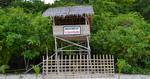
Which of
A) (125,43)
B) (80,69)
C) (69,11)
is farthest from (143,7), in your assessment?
(80,69)

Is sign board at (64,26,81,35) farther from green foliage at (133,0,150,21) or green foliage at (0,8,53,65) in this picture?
green foliage at (133,0,150,21)

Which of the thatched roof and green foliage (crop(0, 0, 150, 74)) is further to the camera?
green foliage (crop(0, 0, 150, 74))

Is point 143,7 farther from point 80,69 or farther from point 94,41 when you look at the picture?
point 80,69

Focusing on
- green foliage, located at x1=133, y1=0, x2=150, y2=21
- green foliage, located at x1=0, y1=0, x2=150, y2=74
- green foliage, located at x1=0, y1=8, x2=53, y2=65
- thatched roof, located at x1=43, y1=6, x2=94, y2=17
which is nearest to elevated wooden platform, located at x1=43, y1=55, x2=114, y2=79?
green foliage, located at x1=0, y1=0, x2=150, y2=74

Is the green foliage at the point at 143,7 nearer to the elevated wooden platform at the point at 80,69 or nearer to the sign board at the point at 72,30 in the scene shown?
the sign board at the point at 72,30

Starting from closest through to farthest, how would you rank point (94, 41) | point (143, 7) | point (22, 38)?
point (22, 38) → point (94, 41) → point (143, 7)

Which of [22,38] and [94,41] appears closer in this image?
[22,38]

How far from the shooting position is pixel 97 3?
60.0ft

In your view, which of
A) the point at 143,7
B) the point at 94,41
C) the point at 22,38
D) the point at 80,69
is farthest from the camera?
the point at 143,7

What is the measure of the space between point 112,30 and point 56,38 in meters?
2.55

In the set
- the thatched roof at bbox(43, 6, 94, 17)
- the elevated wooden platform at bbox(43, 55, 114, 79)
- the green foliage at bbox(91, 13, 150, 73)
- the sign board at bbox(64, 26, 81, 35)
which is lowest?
the elevated wooden platform at bbox(43, 55, 114, 79)

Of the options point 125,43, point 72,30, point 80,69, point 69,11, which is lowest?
point 80,69

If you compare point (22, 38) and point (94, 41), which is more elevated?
point (22, 38)

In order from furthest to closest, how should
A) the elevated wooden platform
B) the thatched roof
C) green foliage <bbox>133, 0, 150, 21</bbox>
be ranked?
green foliage <bbox>133, 0, 150, 21</bbox>
the thatched roof
the elevated wooden platform
